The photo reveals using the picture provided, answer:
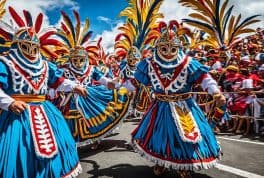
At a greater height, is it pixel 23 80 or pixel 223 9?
pixel 223 9

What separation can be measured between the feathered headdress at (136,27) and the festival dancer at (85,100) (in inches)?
148

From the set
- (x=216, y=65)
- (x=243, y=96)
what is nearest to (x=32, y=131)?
(x=243, y=96)

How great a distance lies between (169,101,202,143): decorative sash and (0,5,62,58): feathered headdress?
1.98m

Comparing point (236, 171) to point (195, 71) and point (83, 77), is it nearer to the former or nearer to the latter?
point (195, 71)

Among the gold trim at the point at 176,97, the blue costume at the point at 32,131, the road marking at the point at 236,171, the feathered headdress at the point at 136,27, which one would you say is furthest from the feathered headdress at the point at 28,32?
the feathered headdress at the point at 136,27

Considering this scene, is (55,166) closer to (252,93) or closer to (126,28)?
(252,93)

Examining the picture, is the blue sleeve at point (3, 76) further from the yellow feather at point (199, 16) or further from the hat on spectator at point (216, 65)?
the hat on spectator at point (216, 65)

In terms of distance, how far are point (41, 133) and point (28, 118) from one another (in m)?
0.24

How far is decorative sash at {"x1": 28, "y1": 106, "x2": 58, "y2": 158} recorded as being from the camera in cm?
366

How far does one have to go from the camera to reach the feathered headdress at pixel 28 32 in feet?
13.8

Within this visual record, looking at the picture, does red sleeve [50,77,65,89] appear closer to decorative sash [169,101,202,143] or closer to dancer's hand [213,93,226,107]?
decorative sash [169,101,202,143]

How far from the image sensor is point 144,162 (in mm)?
5680

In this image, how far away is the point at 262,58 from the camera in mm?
9180

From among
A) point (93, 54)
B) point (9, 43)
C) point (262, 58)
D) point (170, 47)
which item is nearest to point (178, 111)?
point (170, 47)
